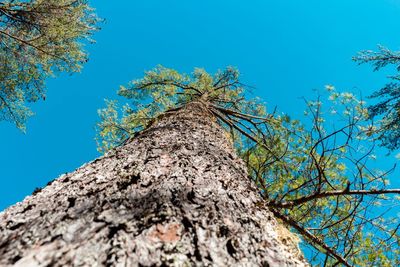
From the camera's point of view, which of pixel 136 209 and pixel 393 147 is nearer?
pixel 136 209

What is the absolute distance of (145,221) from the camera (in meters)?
1.28

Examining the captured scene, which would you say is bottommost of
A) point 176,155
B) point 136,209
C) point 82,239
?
point 82,239

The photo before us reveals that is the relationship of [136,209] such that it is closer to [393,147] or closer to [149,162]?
[149,162]

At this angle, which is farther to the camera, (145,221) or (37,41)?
(37,41)

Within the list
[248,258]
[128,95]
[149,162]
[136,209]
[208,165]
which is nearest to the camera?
[248,258]

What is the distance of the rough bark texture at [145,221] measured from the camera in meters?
1.09

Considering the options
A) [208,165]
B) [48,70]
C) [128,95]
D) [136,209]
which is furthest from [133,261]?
[48,70]

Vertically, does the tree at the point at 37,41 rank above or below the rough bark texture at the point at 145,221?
above

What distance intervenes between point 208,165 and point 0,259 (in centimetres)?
139

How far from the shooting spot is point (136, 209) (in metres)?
1.38

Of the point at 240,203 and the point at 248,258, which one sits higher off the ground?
the point at 240,203

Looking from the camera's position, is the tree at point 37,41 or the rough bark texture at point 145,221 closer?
the rough bark texture at point 145,221

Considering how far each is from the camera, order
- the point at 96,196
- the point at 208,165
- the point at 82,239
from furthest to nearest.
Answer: the point at 208,165
the point at 96,196
the point at 82,239

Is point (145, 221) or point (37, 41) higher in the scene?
point (37, 41)
